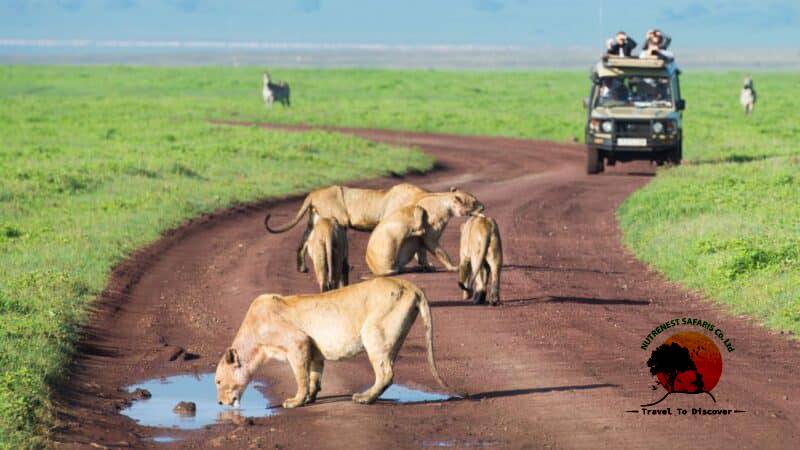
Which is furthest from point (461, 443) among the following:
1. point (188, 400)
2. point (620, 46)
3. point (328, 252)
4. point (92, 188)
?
point (620, 46)

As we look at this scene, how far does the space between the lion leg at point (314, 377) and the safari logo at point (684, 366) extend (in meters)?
2.37

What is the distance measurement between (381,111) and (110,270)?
37552mm

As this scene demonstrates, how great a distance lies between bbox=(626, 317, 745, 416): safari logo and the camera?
10.5 meters

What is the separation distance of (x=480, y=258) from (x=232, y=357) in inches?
181

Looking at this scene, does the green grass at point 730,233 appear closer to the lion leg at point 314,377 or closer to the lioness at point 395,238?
the lioness at point 395,238

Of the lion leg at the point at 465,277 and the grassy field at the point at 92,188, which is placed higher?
the lion leg at the point at 465,277

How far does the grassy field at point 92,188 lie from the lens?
1259cm

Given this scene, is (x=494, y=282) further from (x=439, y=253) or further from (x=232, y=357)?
(x=232, y=357)

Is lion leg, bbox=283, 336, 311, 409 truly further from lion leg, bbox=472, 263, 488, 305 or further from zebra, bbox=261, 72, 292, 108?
zebra, bbox=261, 72, 292, 108

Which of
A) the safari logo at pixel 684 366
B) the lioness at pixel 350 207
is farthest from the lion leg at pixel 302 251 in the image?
the safari logo at pixel 684 366

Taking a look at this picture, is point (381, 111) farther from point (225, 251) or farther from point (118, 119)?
point (225, 251)

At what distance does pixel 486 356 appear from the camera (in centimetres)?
1252

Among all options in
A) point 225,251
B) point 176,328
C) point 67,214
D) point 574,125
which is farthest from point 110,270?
point 574,125

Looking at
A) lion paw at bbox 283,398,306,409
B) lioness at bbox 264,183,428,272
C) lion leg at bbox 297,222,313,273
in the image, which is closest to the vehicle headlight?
lioness at bbox 264,183,428,272
